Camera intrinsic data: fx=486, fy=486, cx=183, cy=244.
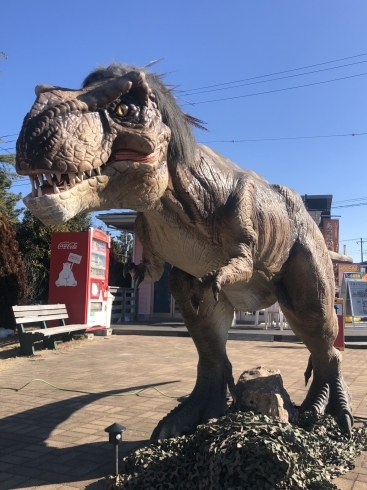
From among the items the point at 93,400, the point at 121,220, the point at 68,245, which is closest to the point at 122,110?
Answer: the point at 93,400

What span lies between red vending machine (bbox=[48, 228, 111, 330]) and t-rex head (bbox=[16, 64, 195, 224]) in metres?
7.66

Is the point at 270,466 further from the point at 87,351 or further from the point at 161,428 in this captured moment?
the point at 87,351

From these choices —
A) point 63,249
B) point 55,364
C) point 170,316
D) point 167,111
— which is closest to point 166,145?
point 167,111

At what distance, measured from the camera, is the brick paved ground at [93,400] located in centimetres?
309

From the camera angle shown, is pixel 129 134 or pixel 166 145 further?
pixel 166 145

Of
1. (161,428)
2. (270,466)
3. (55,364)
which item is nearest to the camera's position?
(270,466)

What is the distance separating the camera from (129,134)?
2391mm

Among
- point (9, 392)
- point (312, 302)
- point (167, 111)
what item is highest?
point (167, 111)

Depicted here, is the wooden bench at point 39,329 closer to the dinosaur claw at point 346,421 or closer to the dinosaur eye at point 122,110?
the dinosaur claw at point 346,421

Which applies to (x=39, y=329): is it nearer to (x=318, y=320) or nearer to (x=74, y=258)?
(x=74, y=258)

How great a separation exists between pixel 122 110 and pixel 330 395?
262cm

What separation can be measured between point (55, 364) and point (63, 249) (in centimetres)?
347

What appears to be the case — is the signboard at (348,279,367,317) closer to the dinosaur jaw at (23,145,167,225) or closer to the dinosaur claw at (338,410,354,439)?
the dinosaur claw at (338,410,354,439)

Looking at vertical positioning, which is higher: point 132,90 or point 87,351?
point 132,90
